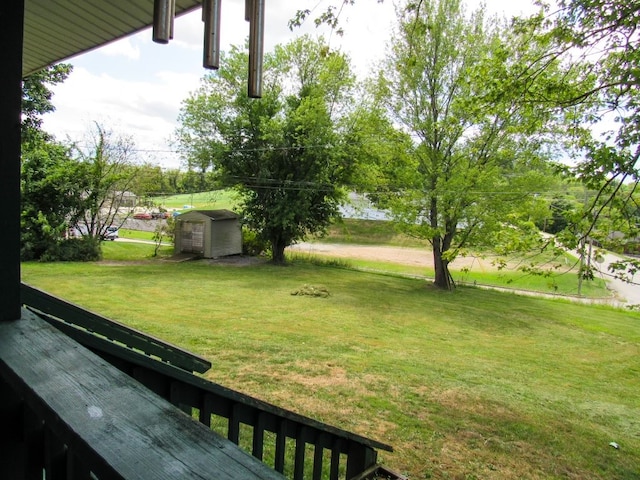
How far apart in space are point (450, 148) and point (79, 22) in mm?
14382

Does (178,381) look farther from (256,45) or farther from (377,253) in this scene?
(377,253)

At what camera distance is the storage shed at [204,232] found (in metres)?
18.2

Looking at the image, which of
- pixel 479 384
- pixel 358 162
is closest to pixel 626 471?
pixel 479 384

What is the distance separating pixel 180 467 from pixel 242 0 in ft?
6.75

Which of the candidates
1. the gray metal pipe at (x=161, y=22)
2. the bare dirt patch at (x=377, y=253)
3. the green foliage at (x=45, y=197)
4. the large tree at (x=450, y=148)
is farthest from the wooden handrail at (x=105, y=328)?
the bare dirt patch at (x=377, y=253)

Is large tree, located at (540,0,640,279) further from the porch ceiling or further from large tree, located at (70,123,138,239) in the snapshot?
large tree, located at (70,123,138,239)

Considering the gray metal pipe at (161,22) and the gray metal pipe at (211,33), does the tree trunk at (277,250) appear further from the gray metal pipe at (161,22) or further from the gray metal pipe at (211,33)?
the gray metal pipe at (161,22)

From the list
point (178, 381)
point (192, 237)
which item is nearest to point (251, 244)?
point (192, 237)

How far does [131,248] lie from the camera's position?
19.4 meters

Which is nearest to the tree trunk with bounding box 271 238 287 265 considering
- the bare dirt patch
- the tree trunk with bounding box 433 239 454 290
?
the bare dirt patch

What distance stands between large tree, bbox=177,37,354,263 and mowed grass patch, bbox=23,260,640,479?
5.32 m

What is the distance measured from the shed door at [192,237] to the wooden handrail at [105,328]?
17.3m

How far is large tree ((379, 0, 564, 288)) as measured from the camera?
43.8 feet

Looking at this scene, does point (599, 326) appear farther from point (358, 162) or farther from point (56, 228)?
point (56, 228)
